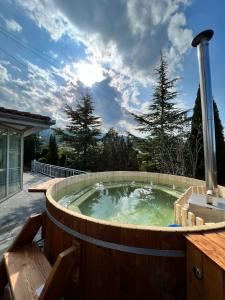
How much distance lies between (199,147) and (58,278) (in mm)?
8607

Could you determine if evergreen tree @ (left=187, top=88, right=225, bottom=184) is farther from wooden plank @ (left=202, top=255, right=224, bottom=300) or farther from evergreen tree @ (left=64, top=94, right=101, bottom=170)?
evergreen tree @ (left=64, top=94, right=101, bottom=170)

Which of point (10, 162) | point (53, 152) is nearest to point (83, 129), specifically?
point (53, 152)

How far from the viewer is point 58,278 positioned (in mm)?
1767

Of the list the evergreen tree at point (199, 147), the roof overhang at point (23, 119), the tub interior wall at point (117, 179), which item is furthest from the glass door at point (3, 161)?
the evergreen tree at point (199, 147)

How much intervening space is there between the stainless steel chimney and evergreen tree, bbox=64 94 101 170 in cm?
1279

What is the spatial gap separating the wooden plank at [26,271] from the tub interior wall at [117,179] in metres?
2.19

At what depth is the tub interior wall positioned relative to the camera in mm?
5492

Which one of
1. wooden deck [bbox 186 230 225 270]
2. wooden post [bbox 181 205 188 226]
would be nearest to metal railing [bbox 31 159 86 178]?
wooden post [bbox 181 205 188 226]

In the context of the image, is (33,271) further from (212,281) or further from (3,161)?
Answer: (3,161)

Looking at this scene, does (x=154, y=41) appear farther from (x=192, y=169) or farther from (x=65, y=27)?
(x=192, y=169)

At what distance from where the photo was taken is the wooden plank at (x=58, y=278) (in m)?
1.71

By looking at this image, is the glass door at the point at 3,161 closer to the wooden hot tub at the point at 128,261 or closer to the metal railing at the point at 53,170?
the metal railing at the point at 53,170

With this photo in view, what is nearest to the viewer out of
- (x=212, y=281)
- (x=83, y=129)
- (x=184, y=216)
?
(x=212, y=281)

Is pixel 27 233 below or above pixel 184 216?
below
